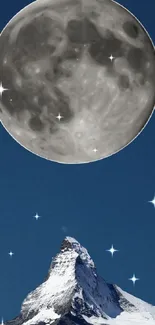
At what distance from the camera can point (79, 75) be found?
28359mm

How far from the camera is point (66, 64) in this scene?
28.3 metres

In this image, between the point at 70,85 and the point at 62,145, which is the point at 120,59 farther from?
the point at 62,145

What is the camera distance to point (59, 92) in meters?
28.7

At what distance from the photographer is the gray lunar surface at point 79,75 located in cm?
2798

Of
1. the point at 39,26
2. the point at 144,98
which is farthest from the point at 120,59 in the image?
the point at 39,26

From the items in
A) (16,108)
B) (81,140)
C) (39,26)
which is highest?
(39,26)

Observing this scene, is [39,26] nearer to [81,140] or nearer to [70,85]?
[70,85]

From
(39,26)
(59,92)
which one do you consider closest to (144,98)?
(59,92)

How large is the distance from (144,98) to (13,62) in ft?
19.7

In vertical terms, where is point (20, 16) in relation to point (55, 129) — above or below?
above

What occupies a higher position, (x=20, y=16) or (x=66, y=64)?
(x=20, y=16)

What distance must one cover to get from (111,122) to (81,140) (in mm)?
1569

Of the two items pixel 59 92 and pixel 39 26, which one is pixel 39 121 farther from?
pixel 39 26

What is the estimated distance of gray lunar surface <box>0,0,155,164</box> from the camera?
2798cm
